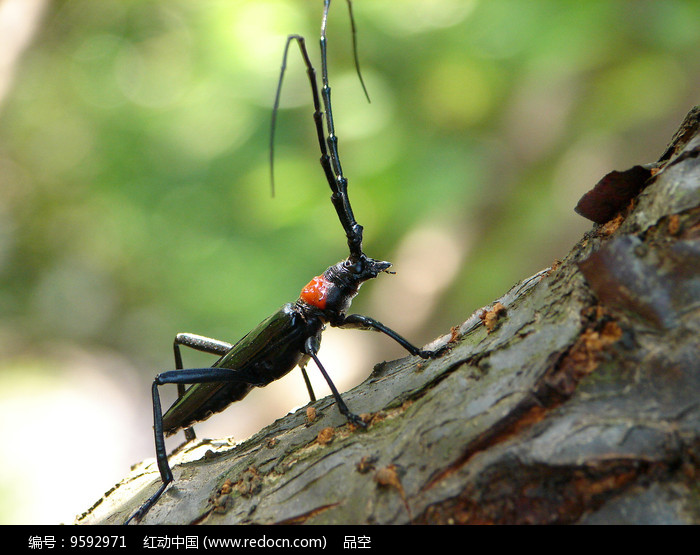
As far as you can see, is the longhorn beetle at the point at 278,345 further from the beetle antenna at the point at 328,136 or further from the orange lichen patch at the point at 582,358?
the orange lichen patch at the point at 582,358

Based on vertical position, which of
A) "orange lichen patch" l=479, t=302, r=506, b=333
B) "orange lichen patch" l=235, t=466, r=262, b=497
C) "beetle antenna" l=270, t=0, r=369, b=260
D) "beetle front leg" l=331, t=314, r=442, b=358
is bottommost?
"orange lichen patch" l=235, t=466, r=262, b=497

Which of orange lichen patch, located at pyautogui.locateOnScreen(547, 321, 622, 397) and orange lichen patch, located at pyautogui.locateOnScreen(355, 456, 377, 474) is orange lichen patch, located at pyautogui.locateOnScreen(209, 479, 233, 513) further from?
orange lichen patch, located at pyautogui.locateOnScreen(547, 321, 622, 397)

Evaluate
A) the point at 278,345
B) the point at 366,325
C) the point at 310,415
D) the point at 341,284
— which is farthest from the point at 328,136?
the point at 310,415

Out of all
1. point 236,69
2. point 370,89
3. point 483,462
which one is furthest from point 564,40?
point 483,462

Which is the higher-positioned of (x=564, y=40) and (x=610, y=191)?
(x=564, y=40)

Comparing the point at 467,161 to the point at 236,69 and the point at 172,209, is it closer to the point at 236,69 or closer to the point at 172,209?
the point at 236,69

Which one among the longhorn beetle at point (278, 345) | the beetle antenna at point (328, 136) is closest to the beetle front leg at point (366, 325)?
the longhorn beetle at point (278, 345)

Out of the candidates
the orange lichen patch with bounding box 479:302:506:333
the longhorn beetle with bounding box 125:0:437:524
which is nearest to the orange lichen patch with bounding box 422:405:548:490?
the orange lichen patch with bounding box 479:302:506:333
